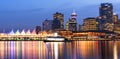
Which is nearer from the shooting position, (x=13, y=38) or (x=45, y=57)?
(x=45, y=57)

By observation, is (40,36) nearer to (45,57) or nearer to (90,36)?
(90,36)

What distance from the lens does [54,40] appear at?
3514 inches

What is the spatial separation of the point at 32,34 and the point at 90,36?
51.1 feet

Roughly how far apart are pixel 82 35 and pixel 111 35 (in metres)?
6.96

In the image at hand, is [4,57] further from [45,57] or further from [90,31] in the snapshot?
[90,31]

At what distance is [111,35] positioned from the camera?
355 ft

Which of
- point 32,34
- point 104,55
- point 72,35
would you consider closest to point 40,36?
point 32,34

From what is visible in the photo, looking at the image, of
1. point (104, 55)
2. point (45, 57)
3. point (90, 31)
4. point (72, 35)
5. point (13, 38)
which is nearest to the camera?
point (45, 57)

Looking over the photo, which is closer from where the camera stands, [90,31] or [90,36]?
[90,36]

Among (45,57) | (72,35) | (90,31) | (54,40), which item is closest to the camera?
(45,57)

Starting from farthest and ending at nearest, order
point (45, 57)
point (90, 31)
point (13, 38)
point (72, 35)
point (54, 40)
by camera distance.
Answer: point (90, 31) → point (72, 35) → point (13, 38) → point (54, 40) → point (45, 57)

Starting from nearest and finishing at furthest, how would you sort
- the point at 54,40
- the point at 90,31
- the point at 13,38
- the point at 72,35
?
the point at 54,40, the point at 13,38, the point at 72,35, the point at 90,31

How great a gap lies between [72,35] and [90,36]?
4.31 m

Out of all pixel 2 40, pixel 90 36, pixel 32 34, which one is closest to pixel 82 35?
pixel 90 36
